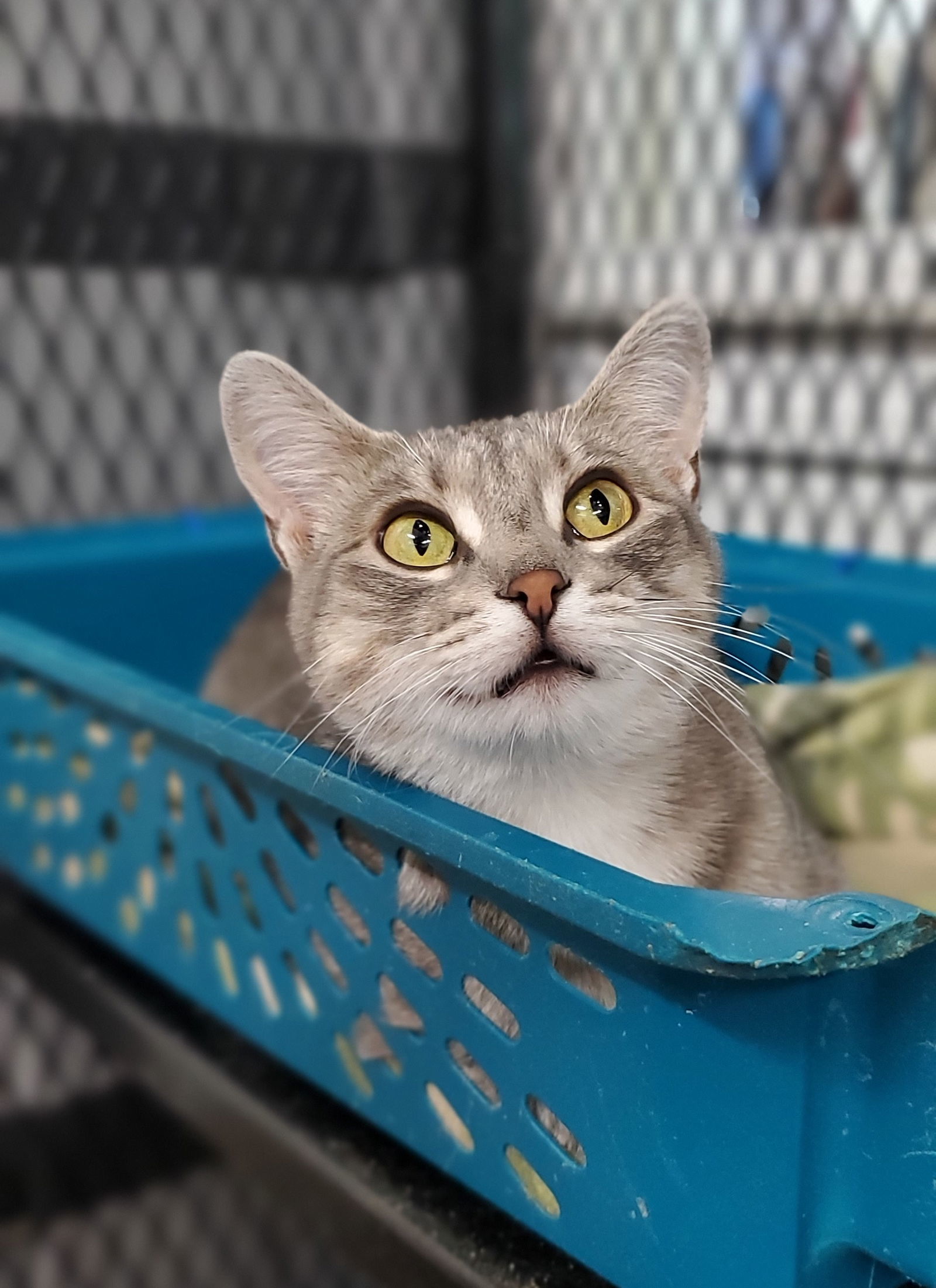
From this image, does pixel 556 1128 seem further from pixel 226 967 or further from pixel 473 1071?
pixel 226 967

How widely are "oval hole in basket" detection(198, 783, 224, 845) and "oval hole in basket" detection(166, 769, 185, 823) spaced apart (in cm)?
2

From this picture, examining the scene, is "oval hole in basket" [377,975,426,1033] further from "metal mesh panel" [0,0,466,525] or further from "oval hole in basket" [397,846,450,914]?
"metal mesh panel" [0,0,466,525]

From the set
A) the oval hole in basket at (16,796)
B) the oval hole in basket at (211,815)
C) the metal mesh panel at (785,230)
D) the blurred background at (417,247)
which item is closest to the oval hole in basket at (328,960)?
the oval hole in basket at (211,815)

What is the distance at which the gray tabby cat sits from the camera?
545mm

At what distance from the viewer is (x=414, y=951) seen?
22.7 inches

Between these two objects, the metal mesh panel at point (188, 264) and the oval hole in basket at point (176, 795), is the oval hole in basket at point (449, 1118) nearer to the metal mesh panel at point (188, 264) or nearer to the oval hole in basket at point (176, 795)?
the oval hole in basket at point (176, 795)

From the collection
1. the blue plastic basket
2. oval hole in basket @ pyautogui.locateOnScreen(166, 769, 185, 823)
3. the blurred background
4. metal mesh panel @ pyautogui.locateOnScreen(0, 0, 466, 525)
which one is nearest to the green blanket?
the blue plastic basket

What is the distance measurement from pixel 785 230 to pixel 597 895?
3.17 feet

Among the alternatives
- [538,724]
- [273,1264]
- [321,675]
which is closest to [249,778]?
[321,675]

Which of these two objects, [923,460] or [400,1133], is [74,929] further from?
[923,460]

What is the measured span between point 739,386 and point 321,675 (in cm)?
74

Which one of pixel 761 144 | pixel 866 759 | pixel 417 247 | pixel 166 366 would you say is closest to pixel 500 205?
pixel 417 247

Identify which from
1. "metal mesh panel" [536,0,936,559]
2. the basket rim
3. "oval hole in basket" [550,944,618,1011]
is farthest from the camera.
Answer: "metal mesh panel" [536,0,936,559]

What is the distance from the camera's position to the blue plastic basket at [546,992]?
0.41 meters
